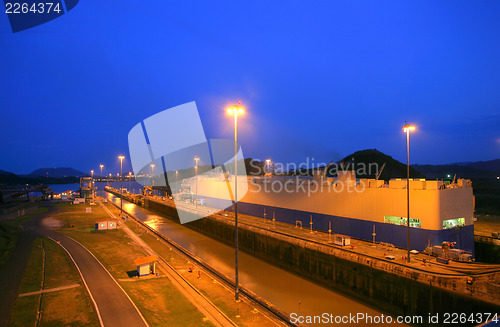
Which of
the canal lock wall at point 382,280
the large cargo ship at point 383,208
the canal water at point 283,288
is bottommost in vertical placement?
the canal water at point 283,288

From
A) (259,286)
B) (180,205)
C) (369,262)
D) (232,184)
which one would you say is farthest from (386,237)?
(180,205)

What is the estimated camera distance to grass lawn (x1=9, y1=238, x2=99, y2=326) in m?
14.5

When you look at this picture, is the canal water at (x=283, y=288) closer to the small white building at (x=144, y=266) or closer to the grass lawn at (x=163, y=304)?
the grass lawn at (x=163, y=304)

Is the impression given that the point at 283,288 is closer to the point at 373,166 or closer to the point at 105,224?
the point at 105,224

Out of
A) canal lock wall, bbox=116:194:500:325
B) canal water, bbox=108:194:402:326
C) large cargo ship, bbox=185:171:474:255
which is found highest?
large cargo ship, bbox=185:171:474:255

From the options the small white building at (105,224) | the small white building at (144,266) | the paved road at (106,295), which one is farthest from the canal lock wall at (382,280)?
the small white building at (105,224)

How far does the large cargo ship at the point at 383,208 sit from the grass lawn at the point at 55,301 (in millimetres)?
25557

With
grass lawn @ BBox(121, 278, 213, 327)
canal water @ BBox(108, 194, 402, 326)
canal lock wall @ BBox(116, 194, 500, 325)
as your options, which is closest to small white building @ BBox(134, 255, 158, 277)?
grass lawn @ BBox(121, 278, 213, 327)

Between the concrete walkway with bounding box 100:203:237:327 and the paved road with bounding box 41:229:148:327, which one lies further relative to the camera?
the concrete walkway with bounding box 100:203:237:327

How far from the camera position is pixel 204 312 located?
15977 millimetres

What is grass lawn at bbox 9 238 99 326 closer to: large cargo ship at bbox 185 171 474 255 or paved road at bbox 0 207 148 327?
paved road at bbox 0 207 148 327

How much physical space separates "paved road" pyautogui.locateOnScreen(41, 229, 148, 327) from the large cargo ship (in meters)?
23.4

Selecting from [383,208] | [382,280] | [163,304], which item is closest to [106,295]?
[163,304]

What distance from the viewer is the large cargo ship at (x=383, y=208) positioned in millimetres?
25281
